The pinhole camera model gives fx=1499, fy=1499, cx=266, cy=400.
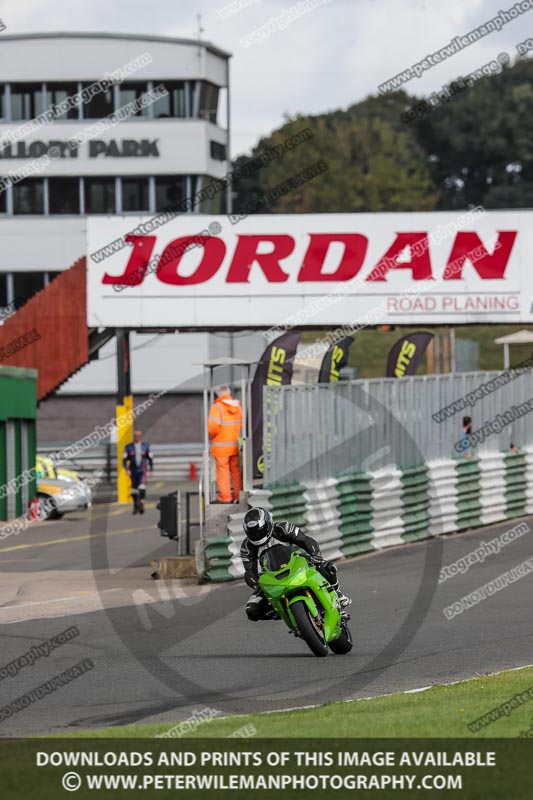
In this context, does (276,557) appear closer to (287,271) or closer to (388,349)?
(287,271)

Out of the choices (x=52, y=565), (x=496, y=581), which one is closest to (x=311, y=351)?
(x=52, y=565)

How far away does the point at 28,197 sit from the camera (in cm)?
5562

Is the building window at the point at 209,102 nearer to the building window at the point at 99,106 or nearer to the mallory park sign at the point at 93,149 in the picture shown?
the mallory park sign at the point at 93,149

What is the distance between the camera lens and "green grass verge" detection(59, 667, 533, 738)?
8.22 meters

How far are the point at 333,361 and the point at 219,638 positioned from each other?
13884 millimetres

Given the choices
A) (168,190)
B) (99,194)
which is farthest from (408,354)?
(99,194)

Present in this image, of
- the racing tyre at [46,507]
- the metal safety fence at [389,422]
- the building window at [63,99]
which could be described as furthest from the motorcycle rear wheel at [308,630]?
the building window at [63,99]

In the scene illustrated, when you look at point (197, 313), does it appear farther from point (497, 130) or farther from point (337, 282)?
point (497, 130)

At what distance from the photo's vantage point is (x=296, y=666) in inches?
465

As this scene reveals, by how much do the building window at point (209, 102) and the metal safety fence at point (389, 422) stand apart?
31.0 meters

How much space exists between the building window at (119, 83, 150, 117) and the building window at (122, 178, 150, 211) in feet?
8.02

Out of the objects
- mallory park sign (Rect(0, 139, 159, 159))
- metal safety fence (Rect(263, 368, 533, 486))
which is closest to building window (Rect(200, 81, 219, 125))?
mallory park sign (Rect(0, 139, 159, 159))

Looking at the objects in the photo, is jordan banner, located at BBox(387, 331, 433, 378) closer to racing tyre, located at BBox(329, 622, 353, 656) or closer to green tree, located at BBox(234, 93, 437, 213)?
racing tyre, located at BBox(329, 622, 353, 656)

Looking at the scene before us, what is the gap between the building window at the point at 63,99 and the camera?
55219 millimetres
